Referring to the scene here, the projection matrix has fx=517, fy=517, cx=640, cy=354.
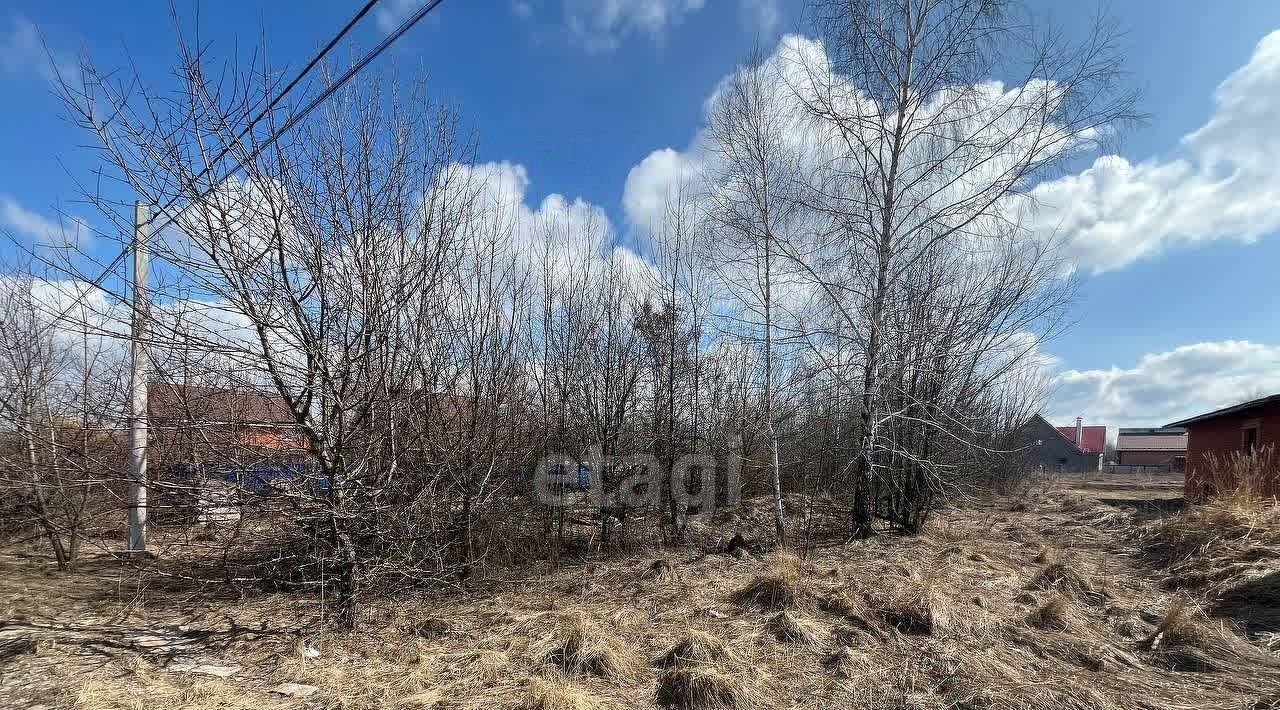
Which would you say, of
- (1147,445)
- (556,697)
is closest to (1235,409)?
(556,697)

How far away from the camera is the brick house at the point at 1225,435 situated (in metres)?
11.6

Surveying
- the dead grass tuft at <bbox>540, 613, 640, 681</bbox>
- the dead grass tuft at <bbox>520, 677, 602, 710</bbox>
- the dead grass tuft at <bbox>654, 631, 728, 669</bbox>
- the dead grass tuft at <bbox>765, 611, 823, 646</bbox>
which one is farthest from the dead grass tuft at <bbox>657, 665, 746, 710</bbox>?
the dead grass tuft at <bbox>765, 611, 823, 646</bbox>

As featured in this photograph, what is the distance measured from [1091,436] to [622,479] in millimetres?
56340

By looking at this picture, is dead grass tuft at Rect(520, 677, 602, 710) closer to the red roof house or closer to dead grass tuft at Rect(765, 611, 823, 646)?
dead grass tuft at Rect(765, 611, 823, 646)

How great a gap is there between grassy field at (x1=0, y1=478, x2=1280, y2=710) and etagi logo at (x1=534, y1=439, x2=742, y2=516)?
4.20 ft

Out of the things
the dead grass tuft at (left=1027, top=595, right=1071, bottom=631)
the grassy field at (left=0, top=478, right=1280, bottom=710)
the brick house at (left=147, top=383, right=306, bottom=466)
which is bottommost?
the grassy field at (left=0, top=478, right=1280, bottom=710)

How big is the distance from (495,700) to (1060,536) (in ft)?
30.5

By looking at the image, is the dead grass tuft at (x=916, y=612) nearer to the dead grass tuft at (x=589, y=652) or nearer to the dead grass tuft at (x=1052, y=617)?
the dead grass tuft at (x=1052, y=617)

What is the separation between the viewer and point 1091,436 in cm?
4612

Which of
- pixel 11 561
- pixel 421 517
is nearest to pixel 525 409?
pixel 421 517

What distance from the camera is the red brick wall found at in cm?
1158

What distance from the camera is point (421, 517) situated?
4.76 metres

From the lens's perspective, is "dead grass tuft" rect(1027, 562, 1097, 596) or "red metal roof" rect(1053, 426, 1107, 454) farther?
"red metal roof" rect(1053, 426, 1107, 454)

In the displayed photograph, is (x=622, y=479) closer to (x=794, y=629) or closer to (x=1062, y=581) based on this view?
(x=794, y=629)
